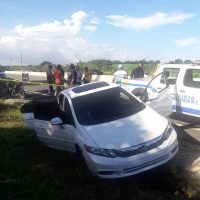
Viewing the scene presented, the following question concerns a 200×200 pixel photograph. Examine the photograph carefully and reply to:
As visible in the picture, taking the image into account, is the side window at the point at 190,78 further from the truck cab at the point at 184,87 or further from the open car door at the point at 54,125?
the open car door at the point at 54,125

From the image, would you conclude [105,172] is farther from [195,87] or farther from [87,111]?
[195,87]

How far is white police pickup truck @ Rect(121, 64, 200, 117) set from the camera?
34.4ft

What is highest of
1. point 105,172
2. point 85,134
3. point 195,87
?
point 195,87

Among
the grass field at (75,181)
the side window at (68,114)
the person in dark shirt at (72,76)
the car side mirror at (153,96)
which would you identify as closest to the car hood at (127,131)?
the side window at (68,114)

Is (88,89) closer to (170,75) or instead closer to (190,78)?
(190,78)

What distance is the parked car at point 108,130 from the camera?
6.26m

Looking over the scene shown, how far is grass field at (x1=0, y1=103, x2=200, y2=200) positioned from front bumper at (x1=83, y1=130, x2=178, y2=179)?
365 millimetres

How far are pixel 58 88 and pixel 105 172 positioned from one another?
1310 centimetres

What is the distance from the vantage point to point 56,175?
741cm

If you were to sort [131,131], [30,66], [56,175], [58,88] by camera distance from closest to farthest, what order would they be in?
[131,131], [56,175], [58,88], [30,66]

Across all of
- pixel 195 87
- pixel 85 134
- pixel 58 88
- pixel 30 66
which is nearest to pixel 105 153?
pixel 85 134

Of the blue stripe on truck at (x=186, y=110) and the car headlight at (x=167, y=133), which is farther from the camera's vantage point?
the blue stripe on truck at (x=186, y=110)

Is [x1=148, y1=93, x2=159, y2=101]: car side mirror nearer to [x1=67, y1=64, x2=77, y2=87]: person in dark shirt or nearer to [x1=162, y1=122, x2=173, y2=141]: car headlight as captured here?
[x1=162, y1=122, x2=173, y2=141]: car headlight

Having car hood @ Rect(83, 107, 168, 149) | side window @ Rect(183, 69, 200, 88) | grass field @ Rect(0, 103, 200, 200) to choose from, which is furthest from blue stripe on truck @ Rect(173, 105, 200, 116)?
car hood @ Rect(83, 107, 168, 149)
